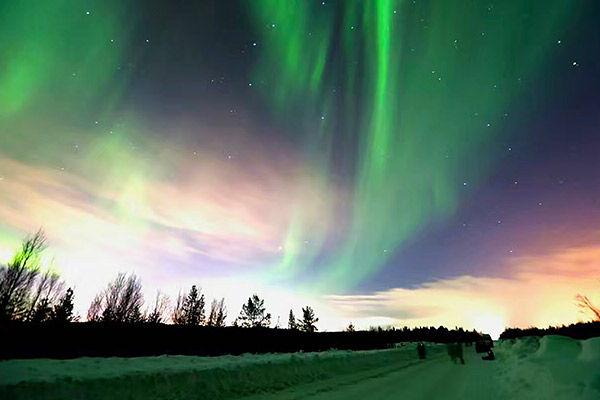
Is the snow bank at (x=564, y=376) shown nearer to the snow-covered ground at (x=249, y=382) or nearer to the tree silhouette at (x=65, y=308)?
the snow-covered ground at (x=249, y=382)

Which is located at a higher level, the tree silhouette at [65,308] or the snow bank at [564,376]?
the tree silhouette at [65,308]

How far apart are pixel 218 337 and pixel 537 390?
30.2 meters

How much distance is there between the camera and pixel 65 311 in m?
57.0

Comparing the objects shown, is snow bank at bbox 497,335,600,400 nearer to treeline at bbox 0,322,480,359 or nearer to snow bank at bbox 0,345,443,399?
snow bank at bbox 0,345,443,399

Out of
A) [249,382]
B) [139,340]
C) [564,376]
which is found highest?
[139,340]

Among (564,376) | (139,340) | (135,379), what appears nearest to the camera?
(564,376)

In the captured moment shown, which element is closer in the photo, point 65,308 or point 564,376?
point 564,376

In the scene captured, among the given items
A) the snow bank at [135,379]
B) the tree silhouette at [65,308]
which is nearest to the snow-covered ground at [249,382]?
the snow bank at [135,379]

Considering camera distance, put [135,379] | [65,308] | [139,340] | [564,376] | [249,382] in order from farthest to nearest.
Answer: [65,308], [139,340], [249,382], [135,379], [564,376]

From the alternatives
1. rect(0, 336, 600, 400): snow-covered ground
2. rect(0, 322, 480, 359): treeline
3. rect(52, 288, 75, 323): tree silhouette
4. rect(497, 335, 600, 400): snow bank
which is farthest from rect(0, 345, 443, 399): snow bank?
rect(52, 288, 75, 323): tree silhouette

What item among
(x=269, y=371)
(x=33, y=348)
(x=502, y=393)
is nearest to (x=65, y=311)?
(x=33, y=348)

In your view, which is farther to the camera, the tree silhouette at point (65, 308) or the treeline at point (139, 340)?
the tree silhouette at point (65, 308)

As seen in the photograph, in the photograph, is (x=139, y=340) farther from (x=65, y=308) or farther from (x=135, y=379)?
(x=65, y=308)

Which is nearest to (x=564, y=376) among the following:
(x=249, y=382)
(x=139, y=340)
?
(x=249, y=382)
